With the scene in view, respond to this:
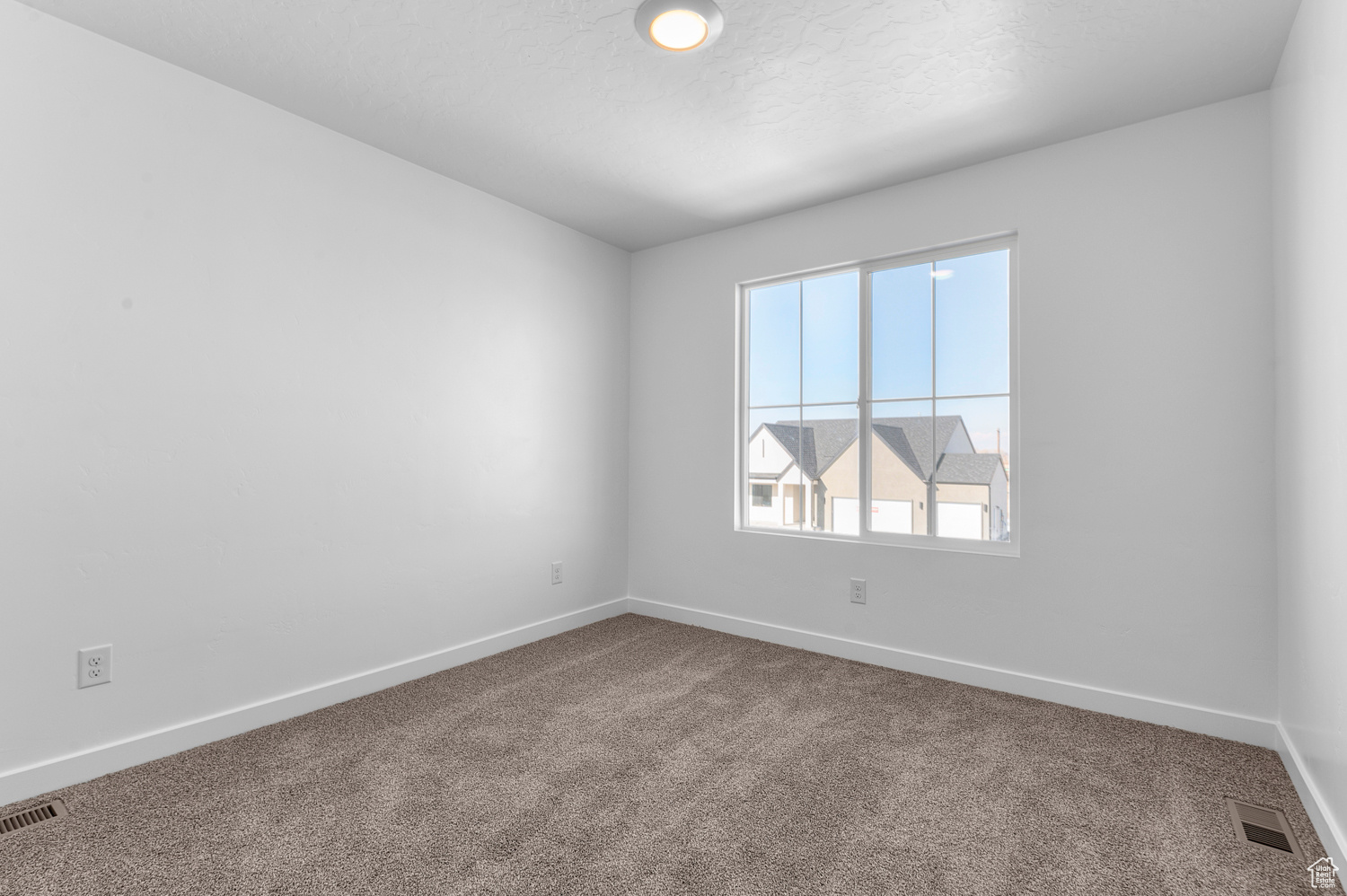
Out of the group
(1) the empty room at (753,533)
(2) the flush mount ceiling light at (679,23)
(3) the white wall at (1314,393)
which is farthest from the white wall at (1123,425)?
(2) the flush mount ceiling light at (679,23)

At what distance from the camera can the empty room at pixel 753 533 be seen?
5.88ft

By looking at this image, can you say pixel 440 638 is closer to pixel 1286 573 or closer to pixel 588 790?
pixel 588 790

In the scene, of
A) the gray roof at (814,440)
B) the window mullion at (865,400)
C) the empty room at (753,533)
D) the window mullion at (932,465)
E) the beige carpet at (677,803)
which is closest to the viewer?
the beige carpet at (677,803)

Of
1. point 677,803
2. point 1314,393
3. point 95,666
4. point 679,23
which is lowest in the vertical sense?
point 677,803

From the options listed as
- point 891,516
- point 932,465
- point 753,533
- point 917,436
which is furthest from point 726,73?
point 753,533

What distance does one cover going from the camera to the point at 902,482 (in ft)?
10.6

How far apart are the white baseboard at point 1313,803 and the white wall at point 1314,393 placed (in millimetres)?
12

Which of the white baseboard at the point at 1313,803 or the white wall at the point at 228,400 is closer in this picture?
the white baseboard at the point at 1313,803

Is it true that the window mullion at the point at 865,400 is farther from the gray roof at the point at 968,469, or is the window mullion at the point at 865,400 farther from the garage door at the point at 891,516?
the gray roof at the point at 968,469

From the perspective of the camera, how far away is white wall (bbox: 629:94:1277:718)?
2.36m

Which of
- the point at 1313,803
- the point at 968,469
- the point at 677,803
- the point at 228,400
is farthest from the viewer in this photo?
the point at 968,469

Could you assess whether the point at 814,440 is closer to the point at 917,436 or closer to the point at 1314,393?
the point at 917,436

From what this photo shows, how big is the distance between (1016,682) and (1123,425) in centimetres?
121

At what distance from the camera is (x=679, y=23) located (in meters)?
1.97
